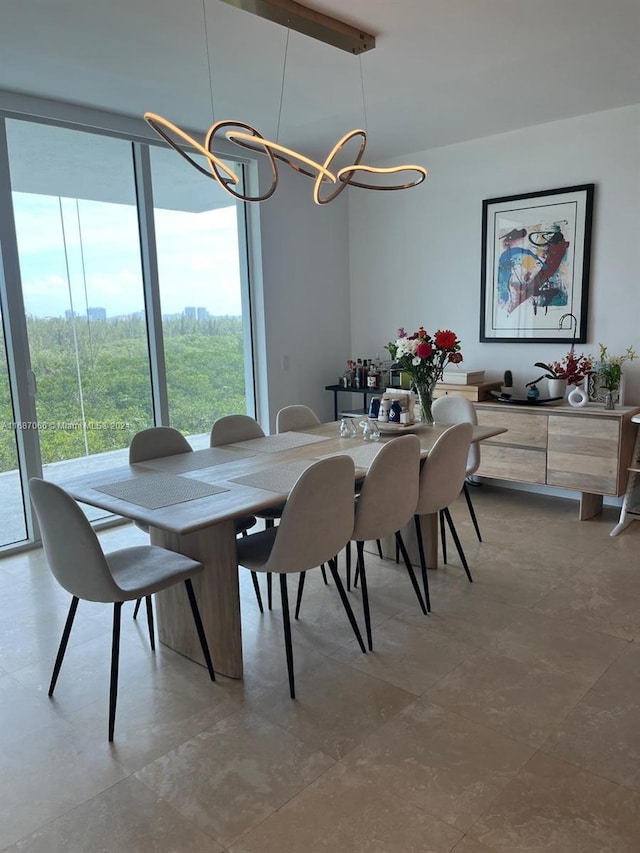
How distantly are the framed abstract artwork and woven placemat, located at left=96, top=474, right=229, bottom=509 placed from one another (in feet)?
10.1

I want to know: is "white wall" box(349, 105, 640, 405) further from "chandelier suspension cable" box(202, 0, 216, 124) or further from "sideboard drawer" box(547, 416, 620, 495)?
"chandelier suspension cable" box(202, 0, 216, 124)

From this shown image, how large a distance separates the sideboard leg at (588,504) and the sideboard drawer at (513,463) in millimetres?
283

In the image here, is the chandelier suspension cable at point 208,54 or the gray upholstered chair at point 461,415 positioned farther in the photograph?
the gray upholstered chair at point 461,415

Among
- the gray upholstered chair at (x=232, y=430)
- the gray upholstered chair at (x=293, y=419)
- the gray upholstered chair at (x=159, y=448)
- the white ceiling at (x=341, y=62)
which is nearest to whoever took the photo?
the white ceiling at (x=341, y=62)

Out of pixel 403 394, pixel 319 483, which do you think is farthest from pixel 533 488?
pixel 319 483

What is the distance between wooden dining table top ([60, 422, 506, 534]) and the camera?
2.22m

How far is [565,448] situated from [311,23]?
2.93 metres

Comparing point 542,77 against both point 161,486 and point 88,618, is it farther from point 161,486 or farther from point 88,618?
point 88,618

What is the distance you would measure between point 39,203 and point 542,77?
308 cm

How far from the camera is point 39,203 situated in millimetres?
3932

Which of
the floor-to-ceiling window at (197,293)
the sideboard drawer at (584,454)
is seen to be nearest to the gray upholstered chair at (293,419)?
the floor-to-ceiling window at (197,293)

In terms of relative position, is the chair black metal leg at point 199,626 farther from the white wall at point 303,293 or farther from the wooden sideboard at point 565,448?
the white wall at point 303,293

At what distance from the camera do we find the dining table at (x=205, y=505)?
2.24 m

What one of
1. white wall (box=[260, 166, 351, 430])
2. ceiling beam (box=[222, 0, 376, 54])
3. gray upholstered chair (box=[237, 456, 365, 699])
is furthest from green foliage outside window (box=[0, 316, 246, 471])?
ceiling beam (box=[222, 0, 376, 54])
